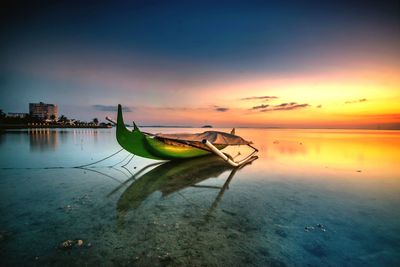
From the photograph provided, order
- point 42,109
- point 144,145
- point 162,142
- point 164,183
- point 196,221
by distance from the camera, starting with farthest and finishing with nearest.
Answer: point 42,109, point 162,142, point 144,145, point 164,183, point 196,221

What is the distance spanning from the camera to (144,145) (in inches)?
399

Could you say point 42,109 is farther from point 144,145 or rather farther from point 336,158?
point 336,158

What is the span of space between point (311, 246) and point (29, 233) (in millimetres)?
5129

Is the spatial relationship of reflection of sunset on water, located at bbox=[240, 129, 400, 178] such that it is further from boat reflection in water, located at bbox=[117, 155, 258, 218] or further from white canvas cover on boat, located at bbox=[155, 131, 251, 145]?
boat reflection in water, located at bbox=[117, 155, 258, 218]

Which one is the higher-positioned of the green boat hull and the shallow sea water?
the green boat hull

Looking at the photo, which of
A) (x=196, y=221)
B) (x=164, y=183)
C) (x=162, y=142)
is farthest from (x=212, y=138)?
(x=196, y=221)

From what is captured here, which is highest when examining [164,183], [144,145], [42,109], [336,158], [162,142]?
[42,109]

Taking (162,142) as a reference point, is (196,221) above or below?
below

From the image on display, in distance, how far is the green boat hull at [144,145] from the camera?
31.4 ft

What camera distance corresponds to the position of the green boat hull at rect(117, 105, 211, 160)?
9.57 metres

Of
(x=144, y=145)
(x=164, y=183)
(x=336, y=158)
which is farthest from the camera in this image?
(x=336, y=158)

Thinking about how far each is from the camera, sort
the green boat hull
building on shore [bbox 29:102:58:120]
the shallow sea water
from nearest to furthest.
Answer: the shallow sea water, the green boat hull, building on shore [bbox 29:102:58:120]

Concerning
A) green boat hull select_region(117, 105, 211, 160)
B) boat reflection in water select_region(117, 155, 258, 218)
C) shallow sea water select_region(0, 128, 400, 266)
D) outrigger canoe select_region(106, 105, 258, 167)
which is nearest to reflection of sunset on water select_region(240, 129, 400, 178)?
shallow sea water select_region(0, 128, 400, 266)

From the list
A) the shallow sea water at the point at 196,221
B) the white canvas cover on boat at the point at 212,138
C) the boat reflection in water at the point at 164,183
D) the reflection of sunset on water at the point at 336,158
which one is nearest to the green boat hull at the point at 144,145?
the white canvas cover on boat at the point at 212,138
